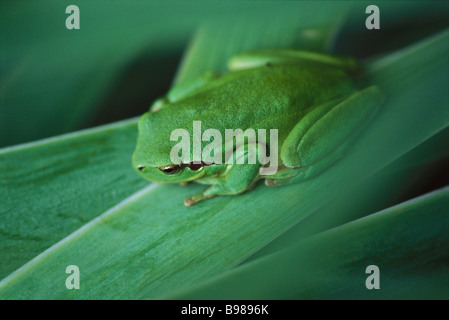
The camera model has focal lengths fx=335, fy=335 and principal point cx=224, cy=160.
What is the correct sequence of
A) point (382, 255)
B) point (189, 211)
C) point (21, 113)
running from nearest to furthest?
point (382, 255) → point (189, 211) → point (21, 113)

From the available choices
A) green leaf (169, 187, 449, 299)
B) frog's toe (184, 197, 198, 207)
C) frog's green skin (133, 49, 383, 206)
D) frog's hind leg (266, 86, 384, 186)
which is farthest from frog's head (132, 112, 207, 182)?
green leaf (169, 187, 449, 299)

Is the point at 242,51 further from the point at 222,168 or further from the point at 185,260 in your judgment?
the point at 185,260

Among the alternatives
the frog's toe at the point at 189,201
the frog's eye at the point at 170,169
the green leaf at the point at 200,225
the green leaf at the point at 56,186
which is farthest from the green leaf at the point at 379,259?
the green leaf at the point at 56,186

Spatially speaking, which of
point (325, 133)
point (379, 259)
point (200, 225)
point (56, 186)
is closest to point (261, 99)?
point (325, 133)

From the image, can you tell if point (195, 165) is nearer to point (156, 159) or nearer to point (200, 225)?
point (156, 159)

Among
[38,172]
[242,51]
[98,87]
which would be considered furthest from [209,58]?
[38,172]

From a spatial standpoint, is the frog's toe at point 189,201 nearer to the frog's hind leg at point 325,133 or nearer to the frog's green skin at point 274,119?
the frog's green skin at point 274,119
